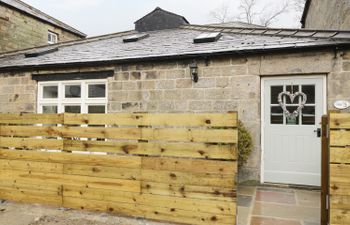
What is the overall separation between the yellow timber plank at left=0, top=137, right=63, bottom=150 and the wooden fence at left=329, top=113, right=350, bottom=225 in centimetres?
358

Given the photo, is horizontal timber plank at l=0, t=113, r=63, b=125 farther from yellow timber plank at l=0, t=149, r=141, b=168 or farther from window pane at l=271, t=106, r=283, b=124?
window pane at l=271, t=106, r=283, b=124

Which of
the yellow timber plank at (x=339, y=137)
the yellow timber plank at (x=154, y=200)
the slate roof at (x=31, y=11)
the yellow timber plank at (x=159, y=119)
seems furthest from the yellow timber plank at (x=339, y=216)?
the slate roof at (x=31, y=11)

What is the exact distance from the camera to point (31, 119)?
411 centimetres

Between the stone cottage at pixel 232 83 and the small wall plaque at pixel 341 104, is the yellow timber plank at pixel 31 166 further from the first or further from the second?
the small wall plaque at pixel 341 104

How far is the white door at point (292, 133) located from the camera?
5184 millimetres

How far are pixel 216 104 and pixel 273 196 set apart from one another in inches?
85.2

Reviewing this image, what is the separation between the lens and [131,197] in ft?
11.7

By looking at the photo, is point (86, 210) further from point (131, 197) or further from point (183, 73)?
point (183, 73)

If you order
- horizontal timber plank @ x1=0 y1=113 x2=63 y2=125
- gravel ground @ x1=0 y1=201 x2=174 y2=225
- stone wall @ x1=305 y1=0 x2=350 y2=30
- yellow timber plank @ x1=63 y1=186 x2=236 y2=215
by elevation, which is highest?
stone wall @ x1=305 y1=0 x2=350 y2=30

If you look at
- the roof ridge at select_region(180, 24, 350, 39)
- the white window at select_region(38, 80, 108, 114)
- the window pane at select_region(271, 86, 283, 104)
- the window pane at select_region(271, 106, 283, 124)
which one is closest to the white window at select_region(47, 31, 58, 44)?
the white window at select_region(38, 80, 108, 114)

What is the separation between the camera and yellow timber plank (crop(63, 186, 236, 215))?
318cm

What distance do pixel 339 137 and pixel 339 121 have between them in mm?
176

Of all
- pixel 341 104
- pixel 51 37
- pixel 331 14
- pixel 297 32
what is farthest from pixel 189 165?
pixel 51 37

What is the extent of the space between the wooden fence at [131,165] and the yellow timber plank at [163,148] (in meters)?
0.01
